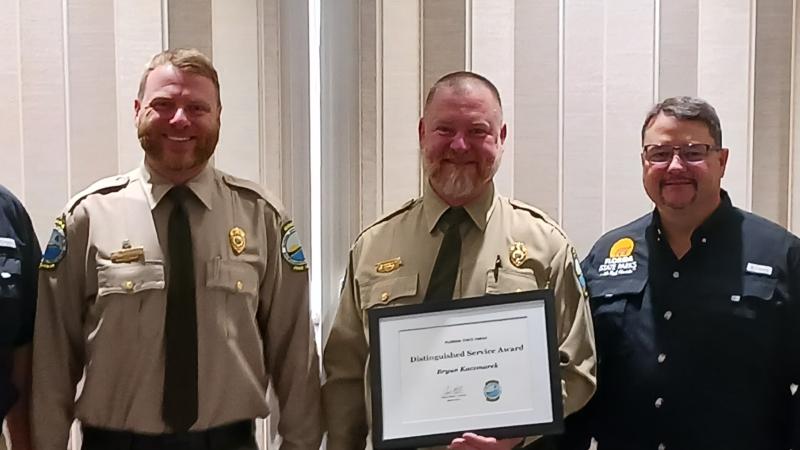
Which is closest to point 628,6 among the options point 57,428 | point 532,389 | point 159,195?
point 532,389

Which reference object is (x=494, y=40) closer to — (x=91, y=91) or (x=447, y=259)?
(x=447, y=259)

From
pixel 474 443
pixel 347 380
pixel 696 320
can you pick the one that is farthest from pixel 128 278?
pixel 696 320

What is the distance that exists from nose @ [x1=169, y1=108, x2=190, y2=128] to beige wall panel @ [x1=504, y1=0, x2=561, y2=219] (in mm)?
1082

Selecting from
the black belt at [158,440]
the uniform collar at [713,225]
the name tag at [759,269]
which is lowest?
the black belt at [158,440]

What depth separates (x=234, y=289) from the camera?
6.39ft

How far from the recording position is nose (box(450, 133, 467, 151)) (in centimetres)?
198

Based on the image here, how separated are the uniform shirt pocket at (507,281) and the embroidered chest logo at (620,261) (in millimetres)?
260

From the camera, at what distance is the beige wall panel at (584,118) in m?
2.58

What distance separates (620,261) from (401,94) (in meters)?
0.87

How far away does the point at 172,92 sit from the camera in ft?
6.27

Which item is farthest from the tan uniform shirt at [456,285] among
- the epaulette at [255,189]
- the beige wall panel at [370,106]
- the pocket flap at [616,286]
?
the beige wall panel at [370,106]

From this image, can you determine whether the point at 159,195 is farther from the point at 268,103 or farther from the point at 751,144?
the point at 751,144

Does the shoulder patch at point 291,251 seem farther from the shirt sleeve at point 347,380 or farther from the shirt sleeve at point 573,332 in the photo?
the shirt sleeve at point 573,332

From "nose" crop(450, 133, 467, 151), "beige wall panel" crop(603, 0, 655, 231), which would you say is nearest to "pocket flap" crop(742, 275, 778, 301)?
"beige wall panel" crop(603, 0, 655, 231)
